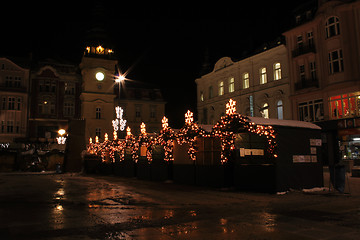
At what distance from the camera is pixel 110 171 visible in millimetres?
29547

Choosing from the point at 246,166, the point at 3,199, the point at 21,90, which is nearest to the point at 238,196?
the point at 246,166

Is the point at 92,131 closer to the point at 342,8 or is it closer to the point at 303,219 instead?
the point at 342,8

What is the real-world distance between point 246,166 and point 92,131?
42864 millimetres

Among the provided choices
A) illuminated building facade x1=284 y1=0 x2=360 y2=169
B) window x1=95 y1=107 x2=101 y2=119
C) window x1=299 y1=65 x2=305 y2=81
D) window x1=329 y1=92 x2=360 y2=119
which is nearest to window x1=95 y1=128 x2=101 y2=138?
window x1=95 y1=107 x2=101 y2=119

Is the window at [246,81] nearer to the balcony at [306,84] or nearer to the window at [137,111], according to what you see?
the balcony at [306,84]

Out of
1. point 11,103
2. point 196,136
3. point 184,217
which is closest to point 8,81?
point 11,103

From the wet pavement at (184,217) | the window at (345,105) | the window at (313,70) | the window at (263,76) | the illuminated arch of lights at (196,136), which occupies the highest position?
the window at (263,76)

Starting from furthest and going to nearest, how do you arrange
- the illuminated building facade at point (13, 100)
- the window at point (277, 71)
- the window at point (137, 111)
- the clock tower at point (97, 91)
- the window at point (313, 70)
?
1. the window at point (137, 111)
2. the clock tower at point (97, 91)
3. the illuminated building facade at point (13, 100)
4. the window at point (277, 71)
5. the window at point (313, 70)

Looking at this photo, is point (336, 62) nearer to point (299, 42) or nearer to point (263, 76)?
point (299, 42)

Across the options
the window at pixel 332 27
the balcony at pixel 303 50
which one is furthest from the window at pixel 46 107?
the window at pixel 332 27

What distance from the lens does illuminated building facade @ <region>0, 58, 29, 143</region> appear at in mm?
50625

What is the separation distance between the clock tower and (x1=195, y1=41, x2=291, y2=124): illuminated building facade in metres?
18.7

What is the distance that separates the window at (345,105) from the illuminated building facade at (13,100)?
45.1 m

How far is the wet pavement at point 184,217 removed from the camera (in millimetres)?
6668
